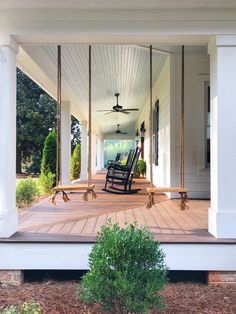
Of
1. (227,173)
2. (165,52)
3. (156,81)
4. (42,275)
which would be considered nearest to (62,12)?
(227,173)

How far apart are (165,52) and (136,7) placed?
2.90 metres

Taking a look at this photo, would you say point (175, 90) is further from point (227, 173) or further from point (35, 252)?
point (35, 252)

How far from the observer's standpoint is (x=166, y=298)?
112 inches

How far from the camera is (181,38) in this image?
131 inches

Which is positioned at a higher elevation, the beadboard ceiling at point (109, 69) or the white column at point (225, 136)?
the beadboard ceiling at point (109, 69)

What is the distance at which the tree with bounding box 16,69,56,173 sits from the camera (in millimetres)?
21578

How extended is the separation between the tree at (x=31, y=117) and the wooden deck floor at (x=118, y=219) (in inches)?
652

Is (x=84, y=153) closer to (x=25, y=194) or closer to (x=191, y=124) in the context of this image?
(x=25, y=194)

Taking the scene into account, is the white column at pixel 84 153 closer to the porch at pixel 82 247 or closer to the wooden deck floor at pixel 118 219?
the wooden deck floor at pixel 118 219

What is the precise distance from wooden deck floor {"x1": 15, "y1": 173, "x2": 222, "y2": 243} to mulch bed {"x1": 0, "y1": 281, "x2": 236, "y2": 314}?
1.42ft

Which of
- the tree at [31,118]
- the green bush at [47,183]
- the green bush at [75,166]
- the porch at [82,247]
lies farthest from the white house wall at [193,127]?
the tree at [31,118]

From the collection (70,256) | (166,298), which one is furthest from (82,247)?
(166,298)

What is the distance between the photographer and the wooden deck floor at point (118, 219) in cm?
338

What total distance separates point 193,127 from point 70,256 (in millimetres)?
3764
